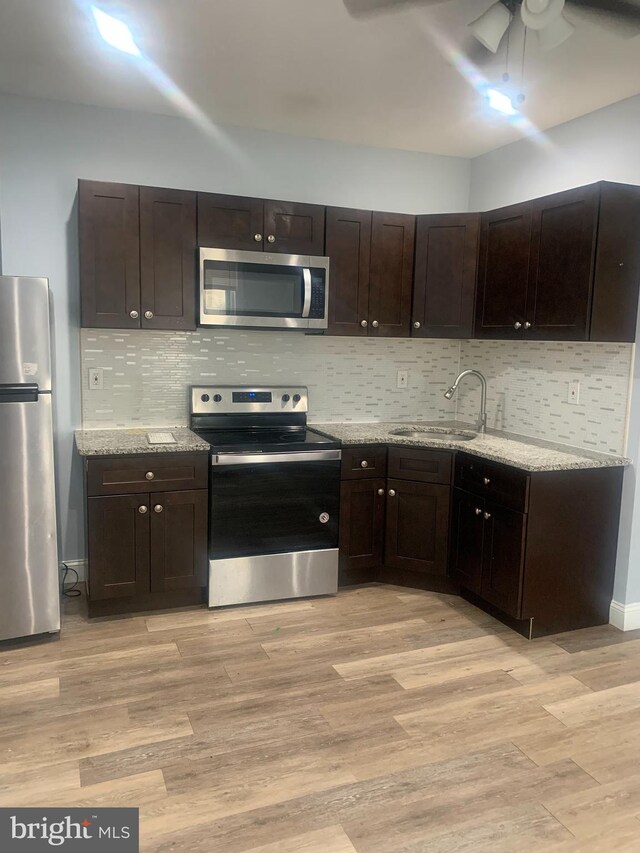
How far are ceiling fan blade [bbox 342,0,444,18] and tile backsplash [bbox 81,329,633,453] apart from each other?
178 centimetres

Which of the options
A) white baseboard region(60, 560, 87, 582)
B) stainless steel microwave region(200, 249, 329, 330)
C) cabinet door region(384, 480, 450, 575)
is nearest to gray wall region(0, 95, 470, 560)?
white baseboard region(60, 560, 87, 582)

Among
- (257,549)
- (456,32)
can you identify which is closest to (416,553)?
(257,549)

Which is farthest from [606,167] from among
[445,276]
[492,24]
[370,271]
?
[492,24]

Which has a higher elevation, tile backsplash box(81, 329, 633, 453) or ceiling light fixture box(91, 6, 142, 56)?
ceiling light fixture box(91, 6, 142, 56)

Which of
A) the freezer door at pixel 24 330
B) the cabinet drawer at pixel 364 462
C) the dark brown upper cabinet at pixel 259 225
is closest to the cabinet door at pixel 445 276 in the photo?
the dark brown upper cabinet at pixel 259 225

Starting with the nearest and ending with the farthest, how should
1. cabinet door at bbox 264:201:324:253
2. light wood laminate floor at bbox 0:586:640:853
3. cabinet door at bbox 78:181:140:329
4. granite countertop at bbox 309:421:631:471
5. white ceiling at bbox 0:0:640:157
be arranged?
light wood laminate floor at bbox 0:586:640:853 → white ceiling at bbox 0:0:640:157 → granite countertop at bbox 309:421:631:471 → cabinet door at bbox 78:181:140:329 → cabinet door at bbox 264:201:324:253

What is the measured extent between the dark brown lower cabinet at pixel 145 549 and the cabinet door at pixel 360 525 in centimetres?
77

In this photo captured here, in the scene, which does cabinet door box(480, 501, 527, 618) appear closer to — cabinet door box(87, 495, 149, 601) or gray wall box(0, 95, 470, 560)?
cabinet door box(87, 495, 149, 601)

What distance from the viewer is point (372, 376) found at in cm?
405

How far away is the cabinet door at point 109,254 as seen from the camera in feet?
10.2

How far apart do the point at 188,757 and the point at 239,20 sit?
8.49 ft

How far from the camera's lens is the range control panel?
11.9 feet

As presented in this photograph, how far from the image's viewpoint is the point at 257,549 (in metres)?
3.32

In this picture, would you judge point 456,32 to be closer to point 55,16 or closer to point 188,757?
point 55,16
